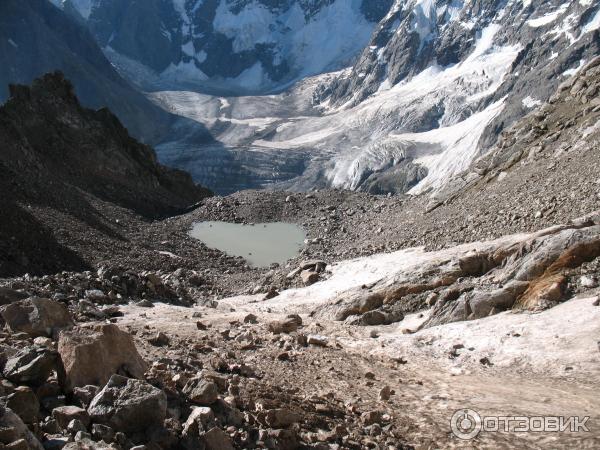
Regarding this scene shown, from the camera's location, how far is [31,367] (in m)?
6.38

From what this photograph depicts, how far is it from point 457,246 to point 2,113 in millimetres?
34688

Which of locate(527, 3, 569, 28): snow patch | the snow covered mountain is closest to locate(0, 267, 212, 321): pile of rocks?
the snow covered mountain

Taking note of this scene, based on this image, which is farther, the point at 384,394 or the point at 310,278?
the point at 310,278

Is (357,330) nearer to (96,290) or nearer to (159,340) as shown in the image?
(159,340)

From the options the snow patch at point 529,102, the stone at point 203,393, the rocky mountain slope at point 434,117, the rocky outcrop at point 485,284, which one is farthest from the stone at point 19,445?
the snow patch at point 529,102

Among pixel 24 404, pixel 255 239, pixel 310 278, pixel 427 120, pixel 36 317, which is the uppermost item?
pixel 427 120

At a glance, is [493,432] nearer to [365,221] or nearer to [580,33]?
[365,221]

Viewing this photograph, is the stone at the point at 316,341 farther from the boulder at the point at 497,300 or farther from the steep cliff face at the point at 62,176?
the steep cliff face at the point at 62,176

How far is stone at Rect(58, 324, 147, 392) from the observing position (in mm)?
6591

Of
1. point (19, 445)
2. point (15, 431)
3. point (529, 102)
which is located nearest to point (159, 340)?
point (15, 431)

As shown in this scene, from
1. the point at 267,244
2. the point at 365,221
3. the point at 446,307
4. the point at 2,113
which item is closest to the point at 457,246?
the point at 446,307

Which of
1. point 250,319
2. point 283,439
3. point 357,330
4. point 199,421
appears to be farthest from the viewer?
point 250,319

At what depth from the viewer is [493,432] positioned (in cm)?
745

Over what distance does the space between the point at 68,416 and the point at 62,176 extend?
124 ft
